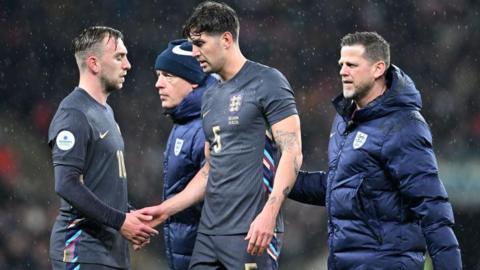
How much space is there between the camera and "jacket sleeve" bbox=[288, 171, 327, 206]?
4281mm

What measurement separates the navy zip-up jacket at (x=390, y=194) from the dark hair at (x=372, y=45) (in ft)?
0.45

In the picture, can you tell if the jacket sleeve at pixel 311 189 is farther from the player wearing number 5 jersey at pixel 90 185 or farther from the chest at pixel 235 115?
the player wearing number 5 jersey at pixel 90 185

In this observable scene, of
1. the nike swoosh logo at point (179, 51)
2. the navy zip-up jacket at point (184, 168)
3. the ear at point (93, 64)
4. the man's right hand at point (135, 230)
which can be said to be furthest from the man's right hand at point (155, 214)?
the nike swoosh logo at point (179, 51)

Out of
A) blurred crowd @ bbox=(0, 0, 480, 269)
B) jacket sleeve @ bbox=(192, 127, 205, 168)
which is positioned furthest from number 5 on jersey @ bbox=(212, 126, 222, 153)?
blurred crowd @ bbox=(0, 0, 480, 269)

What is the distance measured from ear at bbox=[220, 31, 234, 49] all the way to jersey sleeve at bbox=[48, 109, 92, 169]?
69 centimetres

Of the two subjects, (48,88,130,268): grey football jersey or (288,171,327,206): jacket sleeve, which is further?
(288,171,327,206): jacket sleeve

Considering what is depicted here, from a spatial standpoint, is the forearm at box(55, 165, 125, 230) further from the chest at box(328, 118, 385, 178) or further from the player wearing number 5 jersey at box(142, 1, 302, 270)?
the chest at box(328, 118, 385, 178)

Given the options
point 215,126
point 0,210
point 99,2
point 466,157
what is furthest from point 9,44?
point 215,126

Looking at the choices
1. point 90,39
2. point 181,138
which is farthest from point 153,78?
point 90,39

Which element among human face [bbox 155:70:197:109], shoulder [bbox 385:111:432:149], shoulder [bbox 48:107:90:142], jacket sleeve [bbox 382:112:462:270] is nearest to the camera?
jacket sleeve [bbox 382:112:462:270]

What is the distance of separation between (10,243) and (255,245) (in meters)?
4.83

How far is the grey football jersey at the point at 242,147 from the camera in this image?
12.2 ft

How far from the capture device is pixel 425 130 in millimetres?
3719

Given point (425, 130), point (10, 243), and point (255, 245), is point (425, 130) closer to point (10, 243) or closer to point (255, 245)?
point (255, 245)
